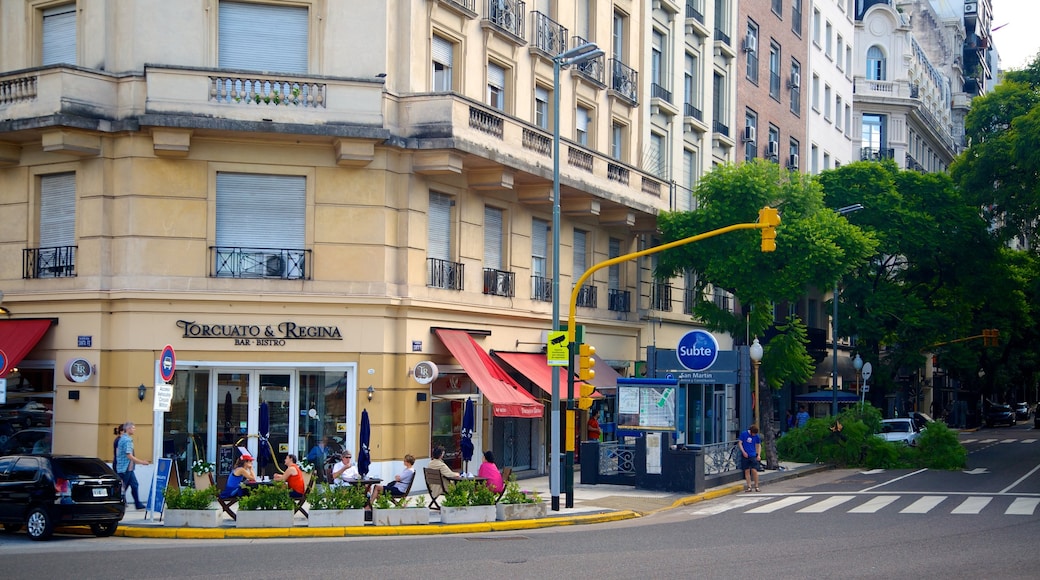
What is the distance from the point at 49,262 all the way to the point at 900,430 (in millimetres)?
31899

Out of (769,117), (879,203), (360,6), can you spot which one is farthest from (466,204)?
(879,203)

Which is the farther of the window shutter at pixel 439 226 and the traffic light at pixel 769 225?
the window shutter at pixel 439 226

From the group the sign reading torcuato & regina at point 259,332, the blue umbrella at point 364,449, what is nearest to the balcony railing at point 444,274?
the sign reading torcuato & regina at point 259,332

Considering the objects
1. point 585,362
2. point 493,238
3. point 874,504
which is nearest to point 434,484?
point 585,362

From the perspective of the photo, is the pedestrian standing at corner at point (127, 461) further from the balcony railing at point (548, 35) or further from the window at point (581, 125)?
the window at point (581, 125)

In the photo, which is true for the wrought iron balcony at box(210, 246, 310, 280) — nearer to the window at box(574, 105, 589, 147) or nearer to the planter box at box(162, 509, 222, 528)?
the planter box at box(162, 509, 222, 528)

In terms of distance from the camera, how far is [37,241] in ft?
86.3

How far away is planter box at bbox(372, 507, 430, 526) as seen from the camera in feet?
69.1

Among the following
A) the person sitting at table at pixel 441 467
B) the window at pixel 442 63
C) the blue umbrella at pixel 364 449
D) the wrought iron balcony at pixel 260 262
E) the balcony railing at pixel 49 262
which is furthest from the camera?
the window at pixel 442 63

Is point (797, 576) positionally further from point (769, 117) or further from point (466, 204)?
point (769, 117)

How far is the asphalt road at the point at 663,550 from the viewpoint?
15438 millimetres

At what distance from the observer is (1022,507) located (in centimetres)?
2470

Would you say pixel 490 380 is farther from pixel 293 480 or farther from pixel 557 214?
pixel 293 480

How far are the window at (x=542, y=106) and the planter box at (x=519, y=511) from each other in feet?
45.2
